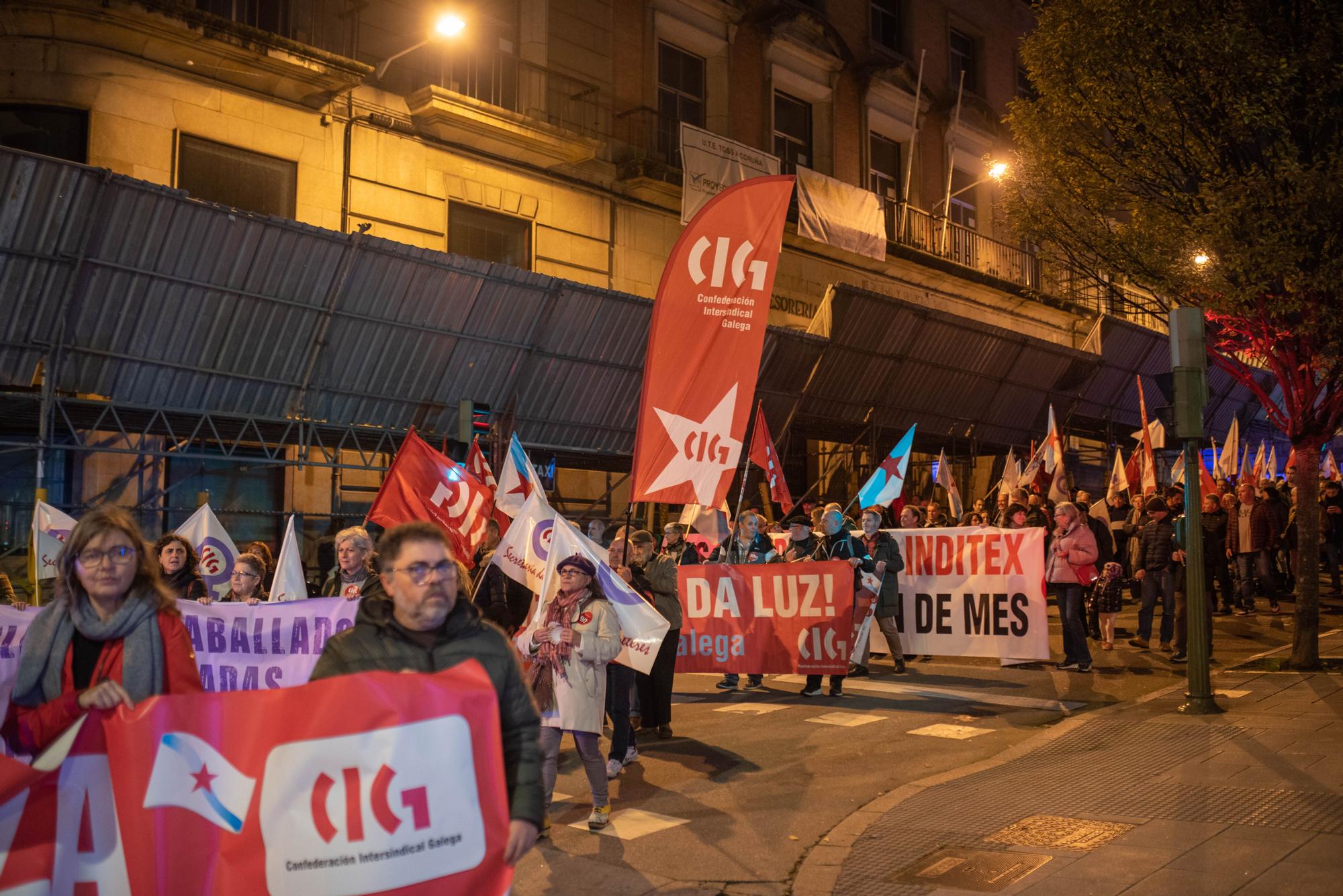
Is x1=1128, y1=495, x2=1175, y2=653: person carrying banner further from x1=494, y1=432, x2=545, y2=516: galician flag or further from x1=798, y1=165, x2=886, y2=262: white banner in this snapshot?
x1=798, y1=165, x2=886, y2=262: white banner

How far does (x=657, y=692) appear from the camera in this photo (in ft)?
30.8

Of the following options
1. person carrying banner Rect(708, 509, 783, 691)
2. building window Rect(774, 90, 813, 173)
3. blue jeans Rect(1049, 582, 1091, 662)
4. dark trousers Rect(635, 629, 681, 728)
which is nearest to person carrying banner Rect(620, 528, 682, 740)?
dark trousers Rect(635, 629, 681, 728)

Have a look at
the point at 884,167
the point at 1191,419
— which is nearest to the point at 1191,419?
the point at 1191,419

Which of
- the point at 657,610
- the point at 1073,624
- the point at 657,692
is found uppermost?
the point at 657,610

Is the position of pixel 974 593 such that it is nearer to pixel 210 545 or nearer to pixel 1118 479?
pixel 210 545

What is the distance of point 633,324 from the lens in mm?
18297

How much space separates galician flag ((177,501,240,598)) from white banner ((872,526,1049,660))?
676 cm

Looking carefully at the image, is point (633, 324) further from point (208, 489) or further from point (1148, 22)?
point (1148, 22)

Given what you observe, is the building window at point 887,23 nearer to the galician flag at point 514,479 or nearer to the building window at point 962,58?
the building window at point 962,58

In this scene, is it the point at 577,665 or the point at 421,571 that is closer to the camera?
the point at 421,571

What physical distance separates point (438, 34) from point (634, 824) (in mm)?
15075

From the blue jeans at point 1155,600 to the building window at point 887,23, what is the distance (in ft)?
60.5

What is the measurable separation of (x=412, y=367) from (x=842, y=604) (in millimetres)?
7880

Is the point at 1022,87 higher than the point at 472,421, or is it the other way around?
the point at 1022,87
